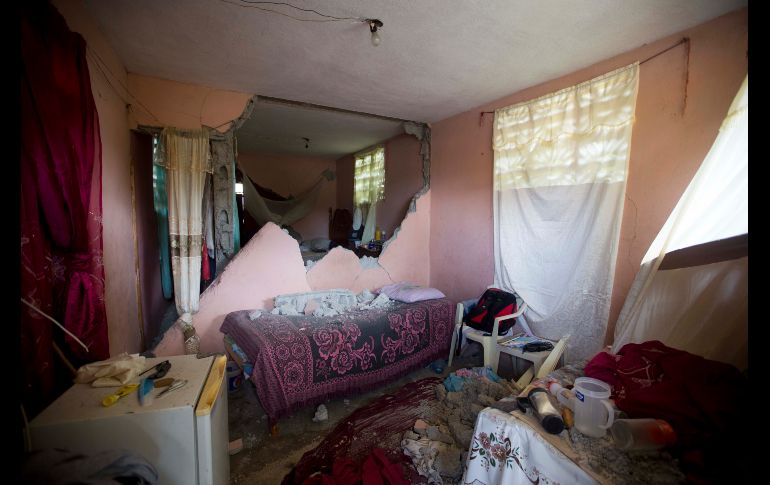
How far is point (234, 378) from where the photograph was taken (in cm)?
248

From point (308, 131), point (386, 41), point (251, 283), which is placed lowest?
point (251, 283)

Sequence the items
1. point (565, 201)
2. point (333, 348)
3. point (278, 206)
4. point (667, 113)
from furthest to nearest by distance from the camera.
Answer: point (278, 206) → point (565, 201) → point (333, 348) → point (667, 113)

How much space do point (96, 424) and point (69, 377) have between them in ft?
1.32

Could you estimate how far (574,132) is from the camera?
2.35m

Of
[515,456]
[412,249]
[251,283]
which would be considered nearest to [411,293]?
[412,249]

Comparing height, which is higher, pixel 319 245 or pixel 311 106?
pixel 311 106

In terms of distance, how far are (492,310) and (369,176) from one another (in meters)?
3.02

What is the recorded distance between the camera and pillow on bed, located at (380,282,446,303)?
9.92 feet

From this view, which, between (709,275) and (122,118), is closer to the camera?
(709,275)

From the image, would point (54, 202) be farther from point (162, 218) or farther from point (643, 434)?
point (643, 434)

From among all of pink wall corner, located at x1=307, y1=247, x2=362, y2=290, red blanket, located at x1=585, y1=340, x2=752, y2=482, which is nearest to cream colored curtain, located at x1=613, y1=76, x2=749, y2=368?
red blanket, located at x1=585, y1=340, x2=752, y2=482

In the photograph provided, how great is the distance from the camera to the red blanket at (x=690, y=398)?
3.08 ft

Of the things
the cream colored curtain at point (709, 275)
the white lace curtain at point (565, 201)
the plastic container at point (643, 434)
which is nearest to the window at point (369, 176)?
the white lace curtain at point (565, 201)

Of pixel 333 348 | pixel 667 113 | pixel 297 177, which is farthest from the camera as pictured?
pixel 297 177
